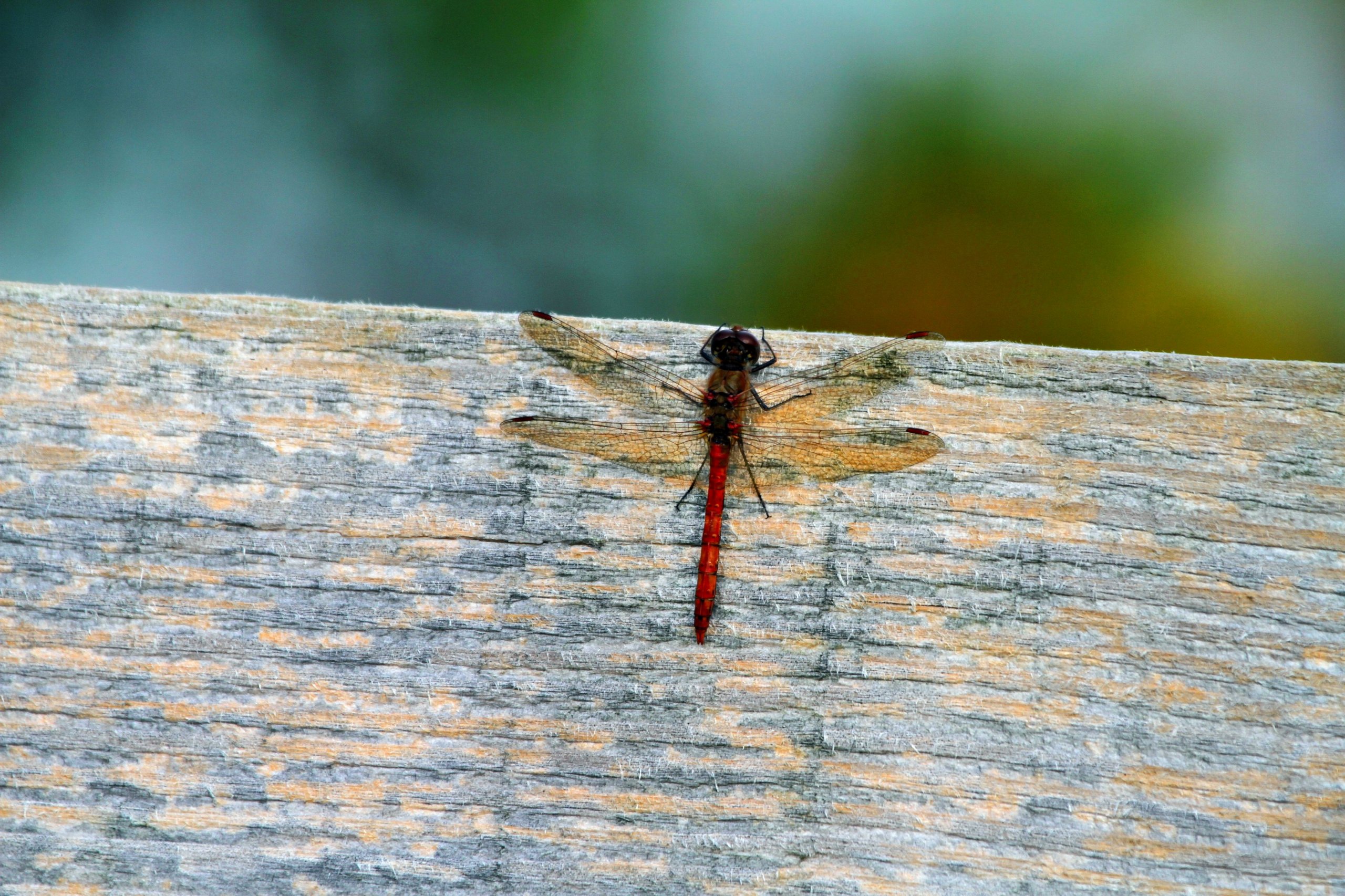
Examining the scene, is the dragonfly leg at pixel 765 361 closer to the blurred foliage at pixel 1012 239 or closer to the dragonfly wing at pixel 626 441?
the dragonfly wing at pixel 626 441

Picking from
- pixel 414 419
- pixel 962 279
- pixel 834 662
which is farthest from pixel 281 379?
pixel 962 279

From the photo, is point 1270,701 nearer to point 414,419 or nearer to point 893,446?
point 893,446

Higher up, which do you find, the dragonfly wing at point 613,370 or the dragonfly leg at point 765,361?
the dragonfly leg at point 765,361

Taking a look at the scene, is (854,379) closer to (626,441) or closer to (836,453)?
(836,453)

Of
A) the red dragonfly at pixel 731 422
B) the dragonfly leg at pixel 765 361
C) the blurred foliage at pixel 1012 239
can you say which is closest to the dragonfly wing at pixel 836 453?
the red dragonfly at pixel 731 422

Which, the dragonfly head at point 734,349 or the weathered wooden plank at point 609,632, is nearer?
the weathered wooden plank at point 609,632

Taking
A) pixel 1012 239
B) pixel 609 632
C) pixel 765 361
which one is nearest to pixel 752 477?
pixel 765 361
